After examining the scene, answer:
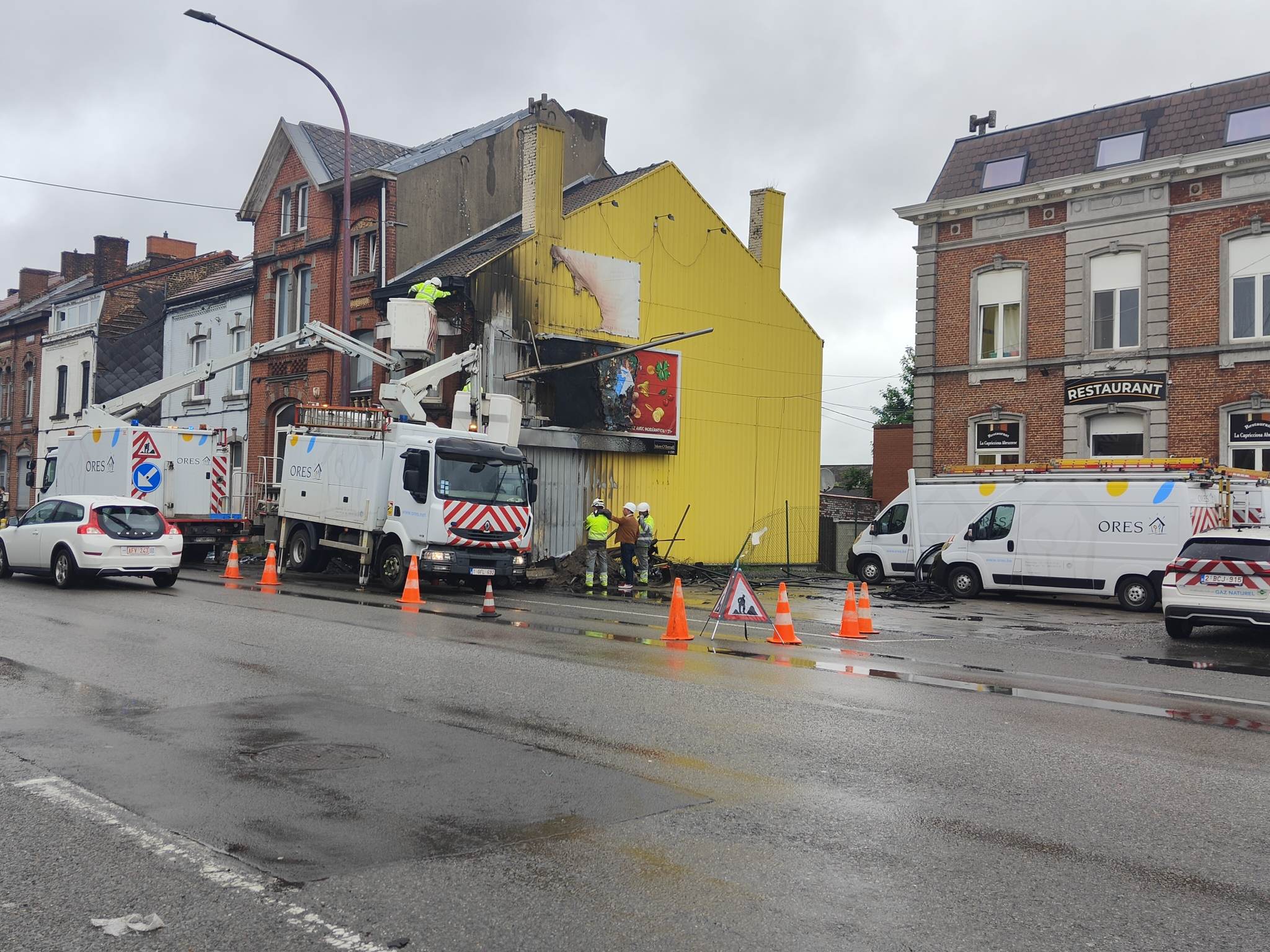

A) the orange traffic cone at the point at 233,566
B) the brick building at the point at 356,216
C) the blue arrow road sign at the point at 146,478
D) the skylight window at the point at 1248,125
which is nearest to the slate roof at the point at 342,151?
the brick building at the point at 356,216

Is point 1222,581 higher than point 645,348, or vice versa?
point 645,348

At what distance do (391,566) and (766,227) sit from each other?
17248 millimetres

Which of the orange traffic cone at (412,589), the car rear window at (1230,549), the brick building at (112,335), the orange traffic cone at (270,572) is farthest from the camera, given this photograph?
the brick building at (112,335)

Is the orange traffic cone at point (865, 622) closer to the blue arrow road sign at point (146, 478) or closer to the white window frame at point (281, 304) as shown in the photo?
the blue arrow road sign at point (146, 478)

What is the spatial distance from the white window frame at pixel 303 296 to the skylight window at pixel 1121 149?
68.8 feet

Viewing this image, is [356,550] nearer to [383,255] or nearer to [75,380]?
[383,255]

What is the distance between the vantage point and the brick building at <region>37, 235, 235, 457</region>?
139 feet

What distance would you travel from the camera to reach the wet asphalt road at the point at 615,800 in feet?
14.5

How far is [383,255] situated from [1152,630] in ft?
68.9

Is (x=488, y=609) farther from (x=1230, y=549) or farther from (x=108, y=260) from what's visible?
(x=108, y=260)

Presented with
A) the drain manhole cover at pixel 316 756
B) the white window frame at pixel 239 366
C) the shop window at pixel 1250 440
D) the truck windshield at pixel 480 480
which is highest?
the white window frame at pixel 239 366

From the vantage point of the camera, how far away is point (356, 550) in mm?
21406

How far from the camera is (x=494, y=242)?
99.7ft

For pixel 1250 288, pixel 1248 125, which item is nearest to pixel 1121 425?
pixel 1250 288
